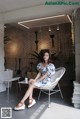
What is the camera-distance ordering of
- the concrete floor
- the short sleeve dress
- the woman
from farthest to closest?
the short sleeve dress, the woman, the concrete floor

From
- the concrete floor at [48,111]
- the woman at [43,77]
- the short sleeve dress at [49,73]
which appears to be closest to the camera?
the concrete floor at [48,111]

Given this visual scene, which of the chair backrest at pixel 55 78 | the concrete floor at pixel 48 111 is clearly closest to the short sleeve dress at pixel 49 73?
the chair backrest at pixel 55 78

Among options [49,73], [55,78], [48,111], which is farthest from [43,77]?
[48,111]

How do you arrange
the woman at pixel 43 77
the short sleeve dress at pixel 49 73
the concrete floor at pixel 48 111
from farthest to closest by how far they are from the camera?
the short sleeve dress at pixel 49 73, the woman at pixel 43 77, the concrete floor at pixel 48 111

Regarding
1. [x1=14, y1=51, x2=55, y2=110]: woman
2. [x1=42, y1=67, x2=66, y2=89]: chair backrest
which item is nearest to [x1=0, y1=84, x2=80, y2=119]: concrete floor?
[x1=14, y1=51, x2=55, y2=110]: woman

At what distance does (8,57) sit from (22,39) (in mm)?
1240

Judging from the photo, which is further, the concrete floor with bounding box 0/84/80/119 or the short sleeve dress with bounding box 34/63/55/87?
the short sleeve dress with bounding box 34/63/55/87

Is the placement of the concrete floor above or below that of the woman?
below

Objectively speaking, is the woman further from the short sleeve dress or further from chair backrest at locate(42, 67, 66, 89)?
chair backrest at locate(42, 67, 66, 89)

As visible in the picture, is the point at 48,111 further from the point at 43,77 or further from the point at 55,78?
the point at 55,78

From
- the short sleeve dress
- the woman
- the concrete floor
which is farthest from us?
the short sleeve dress

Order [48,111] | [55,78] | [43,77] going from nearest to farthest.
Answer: [48,111]
[43,77]
[55,78]

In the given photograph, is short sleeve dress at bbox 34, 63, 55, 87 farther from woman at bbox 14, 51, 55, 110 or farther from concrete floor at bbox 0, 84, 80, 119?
concrete floor at bbox 0, 84, 80, 119

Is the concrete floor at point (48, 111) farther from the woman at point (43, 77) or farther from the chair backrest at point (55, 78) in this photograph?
the chair backrest at point (55, 78)
